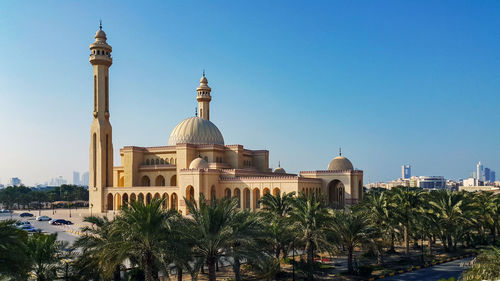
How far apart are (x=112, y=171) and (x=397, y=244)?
3505cm

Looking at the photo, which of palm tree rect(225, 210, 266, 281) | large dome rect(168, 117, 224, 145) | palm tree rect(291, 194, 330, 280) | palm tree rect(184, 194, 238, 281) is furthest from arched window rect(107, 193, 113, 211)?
palm tree rect(184, 194, 238, 281)

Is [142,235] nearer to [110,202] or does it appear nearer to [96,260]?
[96,260]

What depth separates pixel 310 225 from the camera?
882 inches

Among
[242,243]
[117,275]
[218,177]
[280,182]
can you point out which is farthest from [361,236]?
[218,177]

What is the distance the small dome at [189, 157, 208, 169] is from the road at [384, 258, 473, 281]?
94.9ft

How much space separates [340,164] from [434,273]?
29.7 m

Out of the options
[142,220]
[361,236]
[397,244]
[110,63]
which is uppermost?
[110,63]

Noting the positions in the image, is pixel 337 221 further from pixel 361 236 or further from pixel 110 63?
pixel 110 63

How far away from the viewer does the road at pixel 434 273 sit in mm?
23711

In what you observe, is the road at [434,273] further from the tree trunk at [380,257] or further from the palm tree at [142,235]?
the palm tree at [142,235]

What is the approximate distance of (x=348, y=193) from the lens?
51.1m

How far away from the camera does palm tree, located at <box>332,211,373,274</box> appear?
75.4ft

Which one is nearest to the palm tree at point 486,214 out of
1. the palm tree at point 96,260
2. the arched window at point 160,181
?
the palm tree at point 96,260

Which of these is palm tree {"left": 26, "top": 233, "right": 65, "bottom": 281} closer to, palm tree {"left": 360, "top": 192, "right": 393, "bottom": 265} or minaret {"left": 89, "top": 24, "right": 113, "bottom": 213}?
palm tree {"left": 360, "top": 192, "right": 393, "bottom": 265}
